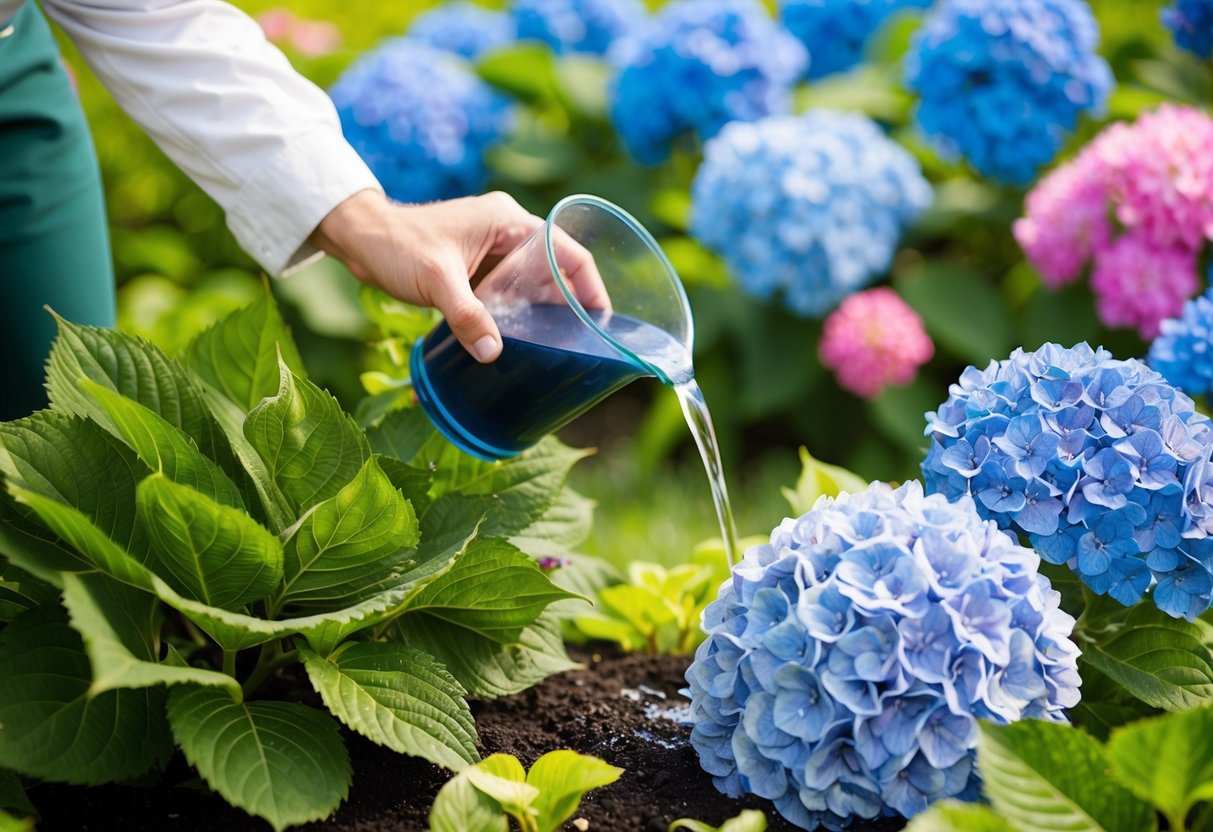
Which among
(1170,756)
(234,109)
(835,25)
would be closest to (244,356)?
(234,109)

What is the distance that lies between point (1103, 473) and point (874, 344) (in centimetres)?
167

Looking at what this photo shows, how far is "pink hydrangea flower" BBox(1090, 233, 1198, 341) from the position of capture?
2.85 meters

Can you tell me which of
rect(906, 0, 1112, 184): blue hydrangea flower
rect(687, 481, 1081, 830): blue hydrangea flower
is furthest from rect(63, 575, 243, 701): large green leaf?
rect(906, 0, 1112, 184): blue hydrangea flower

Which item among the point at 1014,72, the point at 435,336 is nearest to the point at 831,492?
the point at 435,336

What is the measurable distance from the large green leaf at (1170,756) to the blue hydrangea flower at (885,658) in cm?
16

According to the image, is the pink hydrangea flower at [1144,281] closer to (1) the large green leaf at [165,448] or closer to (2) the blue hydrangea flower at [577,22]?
(2) the blue hydrangea flower at [577,22]

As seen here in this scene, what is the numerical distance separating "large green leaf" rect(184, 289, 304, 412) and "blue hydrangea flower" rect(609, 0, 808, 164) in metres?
1.92

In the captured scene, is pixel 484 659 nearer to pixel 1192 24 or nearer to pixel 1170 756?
pixel 1170 756

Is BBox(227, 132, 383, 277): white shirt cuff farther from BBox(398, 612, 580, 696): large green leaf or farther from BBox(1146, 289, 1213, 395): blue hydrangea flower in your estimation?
BBox(1146, 289, 1213, 395): blue hydrangea flower

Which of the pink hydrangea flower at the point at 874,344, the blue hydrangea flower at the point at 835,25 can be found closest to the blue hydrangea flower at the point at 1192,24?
the pink hydrangea flower at the point at 874,344

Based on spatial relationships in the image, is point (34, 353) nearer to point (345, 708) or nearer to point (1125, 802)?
point (345, 708)

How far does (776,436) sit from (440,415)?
2.29 metres

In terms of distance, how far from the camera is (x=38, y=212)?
2.05 metres

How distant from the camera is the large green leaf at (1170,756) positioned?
3.98ft
